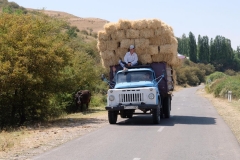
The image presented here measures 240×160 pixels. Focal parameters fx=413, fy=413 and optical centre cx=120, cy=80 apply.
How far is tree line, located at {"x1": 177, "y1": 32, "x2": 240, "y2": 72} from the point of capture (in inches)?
4830

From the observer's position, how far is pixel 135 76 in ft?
59.9

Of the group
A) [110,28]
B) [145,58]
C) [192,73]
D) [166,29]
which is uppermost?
[110,28]

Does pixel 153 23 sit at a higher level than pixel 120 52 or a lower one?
higher

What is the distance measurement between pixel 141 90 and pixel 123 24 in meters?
3.60

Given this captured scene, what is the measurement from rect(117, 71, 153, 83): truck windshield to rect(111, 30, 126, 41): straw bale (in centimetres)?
186

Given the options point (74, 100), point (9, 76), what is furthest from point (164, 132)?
point (74, 100)

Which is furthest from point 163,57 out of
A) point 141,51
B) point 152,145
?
point 152,145

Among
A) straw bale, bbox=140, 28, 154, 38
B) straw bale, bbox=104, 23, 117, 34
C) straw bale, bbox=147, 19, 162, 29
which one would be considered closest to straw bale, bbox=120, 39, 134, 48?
straw bale, bbox=140, 28, 154, 38

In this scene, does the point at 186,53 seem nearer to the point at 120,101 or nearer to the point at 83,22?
the point at 83,22

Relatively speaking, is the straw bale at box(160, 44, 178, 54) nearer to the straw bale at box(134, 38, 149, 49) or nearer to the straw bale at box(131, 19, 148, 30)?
the straw bale at box(134, 38, 149, 49)

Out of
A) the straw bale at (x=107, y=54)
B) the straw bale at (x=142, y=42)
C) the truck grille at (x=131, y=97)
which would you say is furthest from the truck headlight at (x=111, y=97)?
the straw bale at (x=142, y=42)

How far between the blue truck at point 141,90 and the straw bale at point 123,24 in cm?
186

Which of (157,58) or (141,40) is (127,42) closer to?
(141,40)

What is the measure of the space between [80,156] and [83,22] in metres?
117
